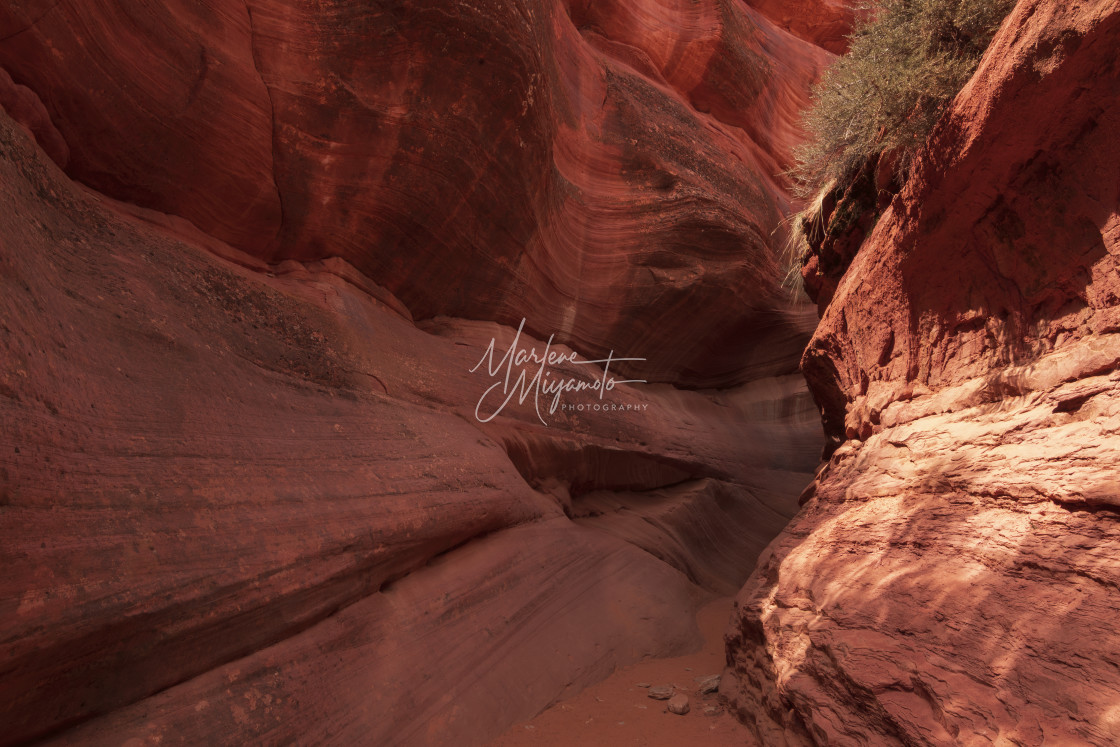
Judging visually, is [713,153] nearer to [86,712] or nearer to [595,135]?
[595,135]

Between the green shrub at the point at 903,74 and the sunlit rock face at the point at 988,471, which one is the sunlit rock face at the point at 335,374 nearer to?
the sunlit rock face at the point at 988,471

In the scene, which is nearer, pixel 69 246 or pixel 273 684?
pixel 273 684

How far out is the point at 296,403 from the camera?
5199mm

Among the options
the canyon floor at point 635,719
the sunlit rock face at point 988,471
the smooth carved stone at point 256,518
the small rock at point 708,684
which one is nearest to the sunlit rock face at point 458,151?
the smooth carved stone at point 256,518

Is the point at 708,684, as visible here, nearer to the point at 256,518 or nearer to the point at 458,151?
the point at 256,518

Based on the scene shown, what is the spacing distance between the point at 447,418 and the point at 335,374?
1.37 meters

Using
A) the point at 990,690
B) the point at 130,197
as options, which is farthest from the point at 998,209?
the point at 130,197

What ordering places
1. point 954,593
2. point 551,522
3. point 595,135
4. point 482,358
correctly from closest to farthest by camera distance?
point 954,593
point 551,522
point 482,358
point 595,135

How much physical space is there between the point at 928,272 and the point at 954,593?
272 centimetres

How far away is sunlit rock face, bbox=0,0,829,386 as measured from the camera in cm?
543

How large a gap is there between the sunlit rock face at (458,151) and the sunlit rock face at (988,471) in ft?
15.1

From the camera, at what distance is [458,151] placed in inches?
284

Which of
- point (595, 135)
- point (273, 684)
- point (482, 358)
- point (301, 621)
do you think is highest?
point (595, 135)

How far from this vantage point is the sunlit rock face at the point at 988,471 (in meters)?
2.90
